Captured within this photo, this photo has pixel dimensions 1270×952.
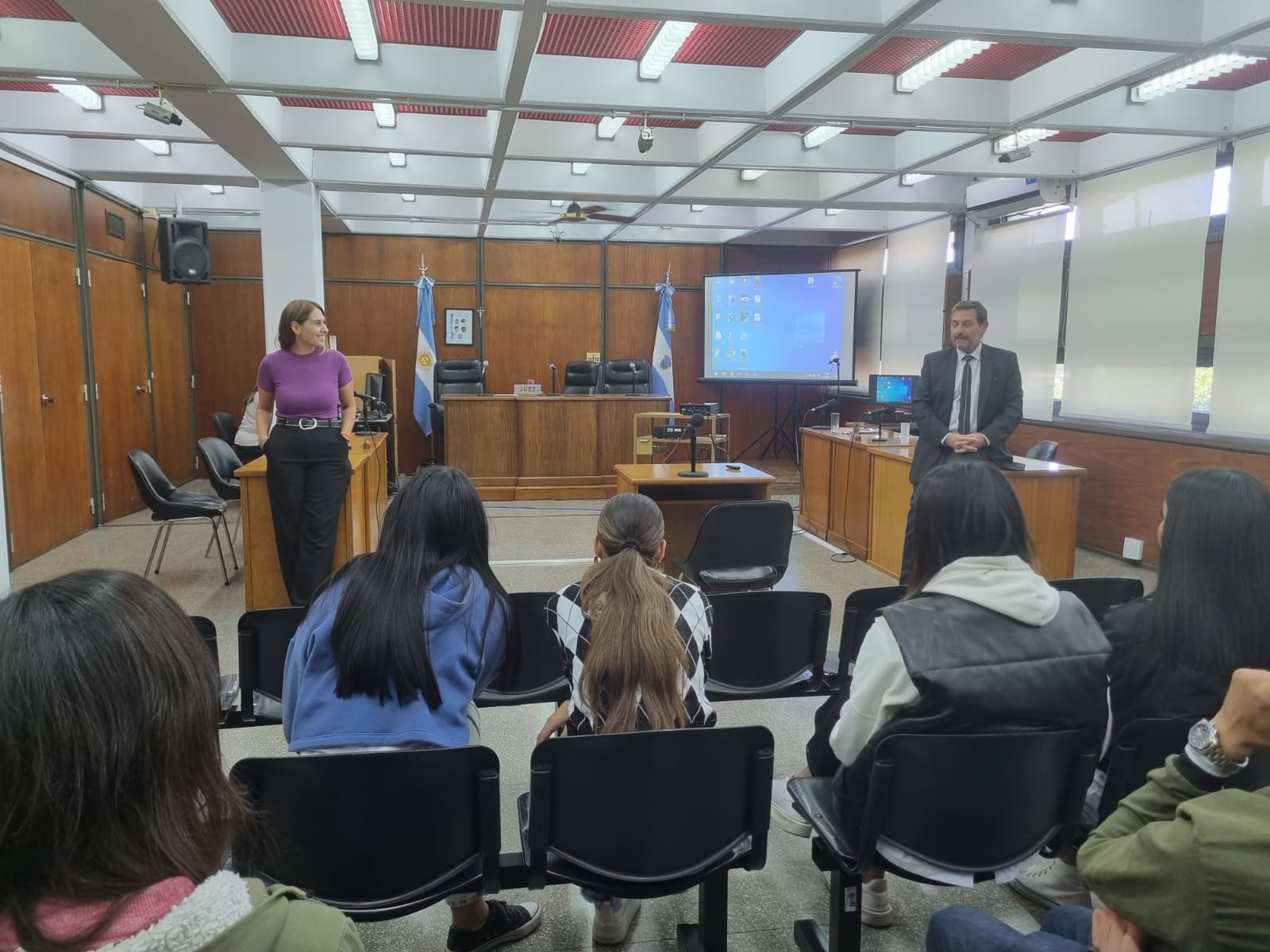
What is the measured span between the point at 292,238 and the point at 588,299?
484cm

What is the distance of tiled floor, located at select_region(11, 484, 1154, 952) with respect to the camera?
1976 millimetres

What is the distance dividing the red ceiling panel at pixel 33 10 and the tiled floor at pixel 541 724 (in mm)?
2815

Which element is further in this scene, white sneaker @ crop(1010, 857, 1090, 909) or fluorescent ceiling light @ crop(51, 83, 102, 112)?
fluorescent ceiling light @ crop(51, 83, 102, 112)

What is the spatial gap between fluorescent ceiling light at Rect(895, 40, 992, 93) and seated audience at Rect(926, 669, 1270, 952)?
12.1ft

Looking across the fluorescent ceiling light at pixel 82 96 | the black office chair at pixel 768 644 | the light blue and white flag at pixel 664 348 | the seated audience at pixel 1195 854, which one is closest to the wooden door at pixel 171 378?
the fluorescent ceiling light at pixel 82 96

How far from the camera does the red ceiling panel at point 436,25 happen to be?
395 centimetres

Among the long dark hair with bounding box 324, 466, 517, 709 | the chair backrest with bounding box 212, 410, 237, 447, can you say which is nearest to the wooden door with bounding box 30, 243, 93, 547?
the chair backrest with bounding box 212, 410, 237, 447

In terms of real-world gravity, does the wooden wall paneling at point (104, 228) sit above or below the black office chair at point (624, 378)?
above

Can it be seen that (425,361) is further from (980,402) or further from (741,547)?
(980,402)

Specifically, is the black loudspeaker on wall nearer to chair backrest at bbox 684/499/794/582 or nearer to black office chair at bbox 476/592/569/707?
chair backrest at bbox 684/499/794/582

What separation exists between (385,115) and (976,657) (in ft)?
16.2

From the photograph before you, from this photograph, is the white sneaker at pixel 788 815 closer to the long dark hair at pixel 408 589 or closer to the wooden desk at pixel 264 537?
the long dark hair at pixel 408 589

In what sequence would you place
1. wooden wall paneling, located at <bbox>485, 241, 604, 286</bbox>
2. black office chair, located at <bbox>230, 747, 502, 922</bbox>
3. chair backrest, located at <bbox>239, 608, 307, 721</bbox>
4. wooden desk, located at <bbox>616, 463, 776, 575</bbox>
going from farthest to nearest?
wooden wall paneling, located at <bbox>485, 241, 604, 286</bbox> < wooden desk, located at <bbox>616, 463, 776, 575</bbox> < chair backrest, located at <bbox>239, 608, 307, 721</bbox> < black office chair, located at <bbox>230, 747, 502, 922</bbox>

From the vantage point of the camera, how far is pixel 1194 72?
4020mm
